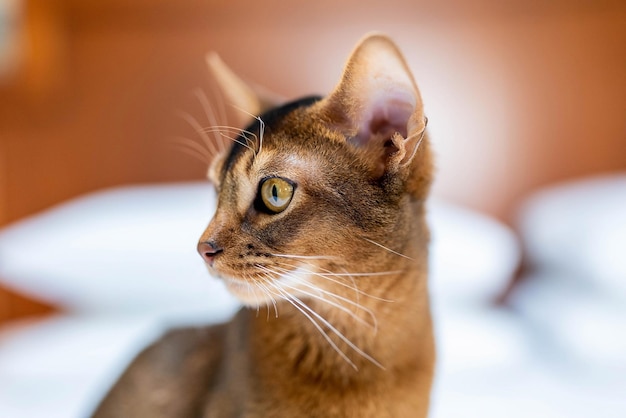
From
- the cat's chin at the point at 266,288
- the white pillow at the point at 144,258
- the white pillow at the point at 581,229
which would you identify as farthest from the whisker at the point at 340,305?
the white pillow at the point at 581,229

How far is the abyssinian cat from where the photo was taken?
1.98 ft

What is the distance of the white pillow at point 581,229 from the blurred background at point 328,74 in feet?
0.10

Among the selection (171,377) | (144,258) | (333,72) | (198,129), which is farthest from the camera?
(333,72)

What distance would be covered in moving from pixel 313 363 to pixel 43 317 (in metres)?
1.44

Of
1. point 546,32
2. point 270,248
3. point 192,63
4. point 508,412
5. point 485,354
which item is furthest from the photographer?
point 546,32

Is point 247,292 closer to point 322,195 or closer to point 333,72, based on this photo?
point 322,195

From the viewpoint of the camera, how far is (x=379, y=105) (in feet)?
1.97

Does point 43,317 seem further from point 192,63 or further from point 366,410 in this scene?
point 366,410

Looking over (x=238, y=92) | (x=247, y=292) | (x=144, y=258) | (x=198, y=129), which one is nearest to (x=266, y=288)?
(x=247, y=292)

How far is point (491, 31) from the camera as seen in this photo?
174cm

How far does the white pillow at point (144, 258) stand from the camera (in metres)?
1.52

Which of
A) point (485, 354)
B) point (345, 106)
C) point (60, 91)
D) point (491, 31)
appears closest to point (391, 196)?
point (345, 106)

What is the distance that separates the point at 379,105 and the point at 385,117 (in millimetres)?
22

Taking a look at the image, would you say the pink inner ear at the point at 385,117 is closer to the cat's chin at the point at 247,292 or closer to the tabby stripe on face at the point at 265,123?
the tabby stripe on face at the point at 265,123
